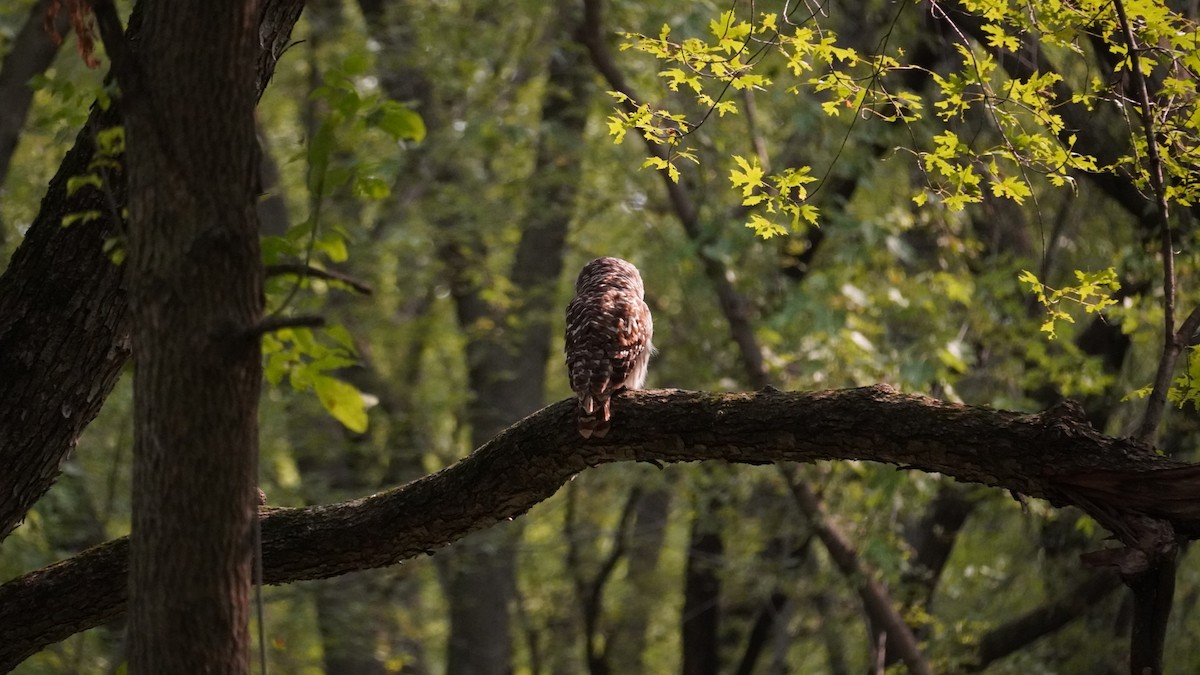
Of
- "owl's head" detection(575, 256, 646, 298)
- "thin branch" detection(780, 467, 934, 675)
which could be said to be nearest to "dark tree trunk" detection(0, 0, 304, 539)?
"owl's head" detection(575, 256, 646, 298)

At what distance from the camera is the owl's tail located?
394 centimetres

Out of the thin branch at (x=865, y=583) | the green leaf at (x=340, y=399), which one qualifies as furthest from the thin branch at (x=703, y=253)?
the green leaf at (x=340, y=399)

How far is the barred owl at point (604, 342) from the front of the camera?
408 centimetres

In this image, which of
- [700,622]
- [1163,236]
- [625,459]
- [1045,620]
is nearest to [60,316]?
[625,459]

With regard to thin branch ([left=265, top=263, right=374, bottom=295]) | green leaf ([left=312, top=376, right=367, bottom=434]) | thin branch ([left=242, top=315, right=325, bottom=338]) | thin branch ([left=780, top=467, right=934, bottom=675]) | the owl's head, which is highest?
the owl's head

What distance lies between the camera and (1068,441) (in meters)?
3.20

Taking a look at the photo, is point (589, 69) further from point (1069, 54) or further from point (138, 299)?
point (138, 299)

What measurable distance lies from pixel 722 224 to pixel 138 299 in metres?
6.56

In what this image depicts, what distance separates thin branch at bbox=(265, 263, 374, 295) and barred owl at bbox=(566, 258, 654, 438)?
50.5 inches

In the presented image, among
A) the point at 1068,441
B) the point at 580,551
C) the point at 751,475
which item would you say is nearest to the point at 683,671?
the point at 580,551

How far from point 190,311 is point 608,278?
147 inches

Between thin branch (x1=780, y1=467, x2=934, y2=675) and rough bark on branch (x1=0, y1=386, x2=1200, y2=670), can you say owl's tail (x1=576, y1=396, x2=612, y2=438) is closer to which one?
rough bark on branch (x1=0, y1=386, x2=1200, y2=670)

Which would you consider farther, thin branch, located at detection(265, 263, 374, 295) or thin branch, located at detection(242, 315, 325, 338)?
thin branch, located at detection(265, 263, 374, 295)

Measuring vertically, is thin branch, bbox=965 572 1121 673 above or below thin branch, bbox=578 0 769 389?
below
